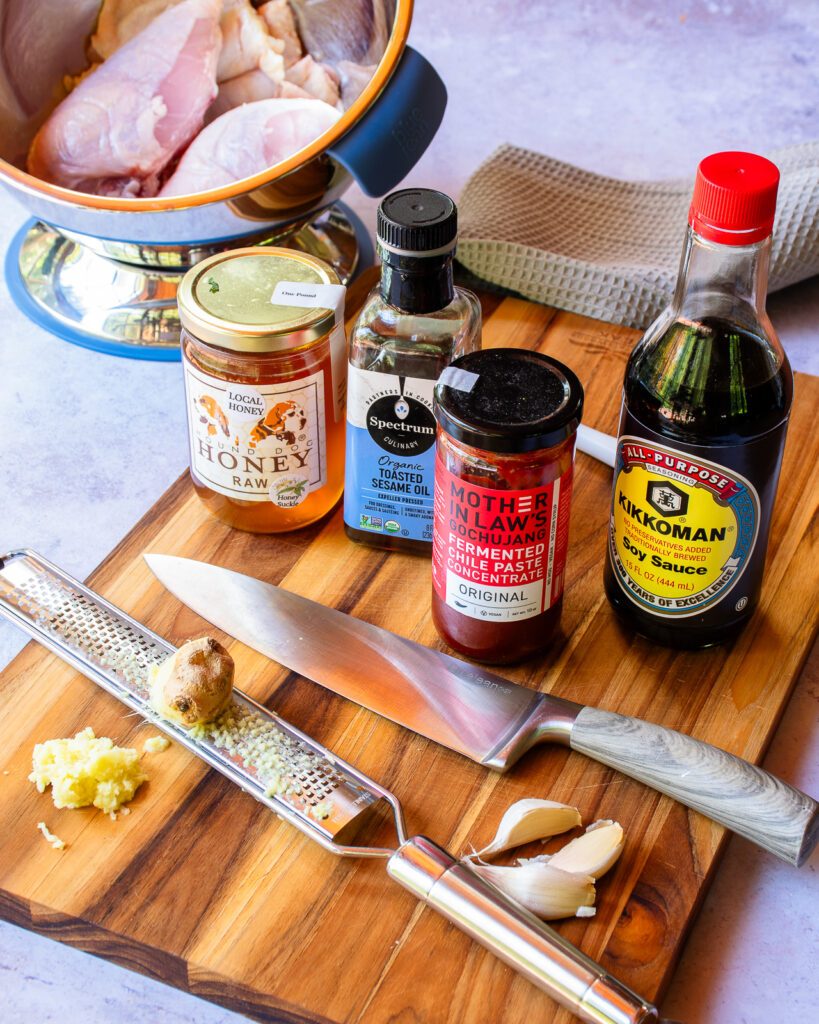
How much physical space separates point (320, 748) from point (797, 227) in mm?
810

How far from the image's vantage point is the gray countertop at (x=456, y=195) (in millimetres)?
827

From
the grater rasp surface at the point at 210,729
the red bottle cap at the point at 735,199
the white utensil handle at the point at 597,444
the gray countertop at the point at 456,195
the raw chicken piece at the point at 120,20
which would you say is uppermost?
the red bottle cap at the point at 735,199

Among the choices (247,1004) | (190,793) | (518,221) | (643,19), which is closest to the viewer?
(247,1004)

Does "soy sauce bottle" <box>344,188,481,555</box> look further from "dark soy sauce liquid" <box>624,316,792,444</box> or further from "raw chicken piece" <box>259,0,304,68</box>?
"raw chicken piece" <box>259,0,304,68</box>

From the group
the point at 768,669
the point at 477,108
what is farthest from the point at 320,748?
the point at 477,108

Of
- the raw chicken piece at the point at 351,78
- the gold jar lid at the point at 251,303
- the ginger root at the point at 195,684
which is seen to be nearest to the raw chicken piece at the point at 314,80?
the raw chicken piece at the point at 351,78

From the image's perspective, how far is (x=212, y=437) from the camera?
103cm

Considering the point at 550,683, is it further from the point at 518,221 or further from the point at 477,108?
the point at 477,108

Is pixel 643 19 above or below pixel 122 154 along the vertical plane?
below

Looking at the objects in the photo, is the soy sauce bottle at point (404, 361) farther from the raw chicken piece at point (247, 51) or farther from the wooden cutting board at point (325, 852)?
the raw chicken piece at point (247, 51)

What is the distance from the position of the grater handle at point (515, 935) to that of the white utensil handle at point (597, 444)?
0.49m

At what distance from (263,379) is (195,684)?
0.85ft

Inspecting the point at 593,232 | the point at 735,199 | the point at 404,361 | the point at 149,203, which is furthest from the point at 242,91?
the point at 735,199

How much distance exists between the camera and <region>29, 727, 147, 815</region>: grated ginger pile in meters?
0.86
